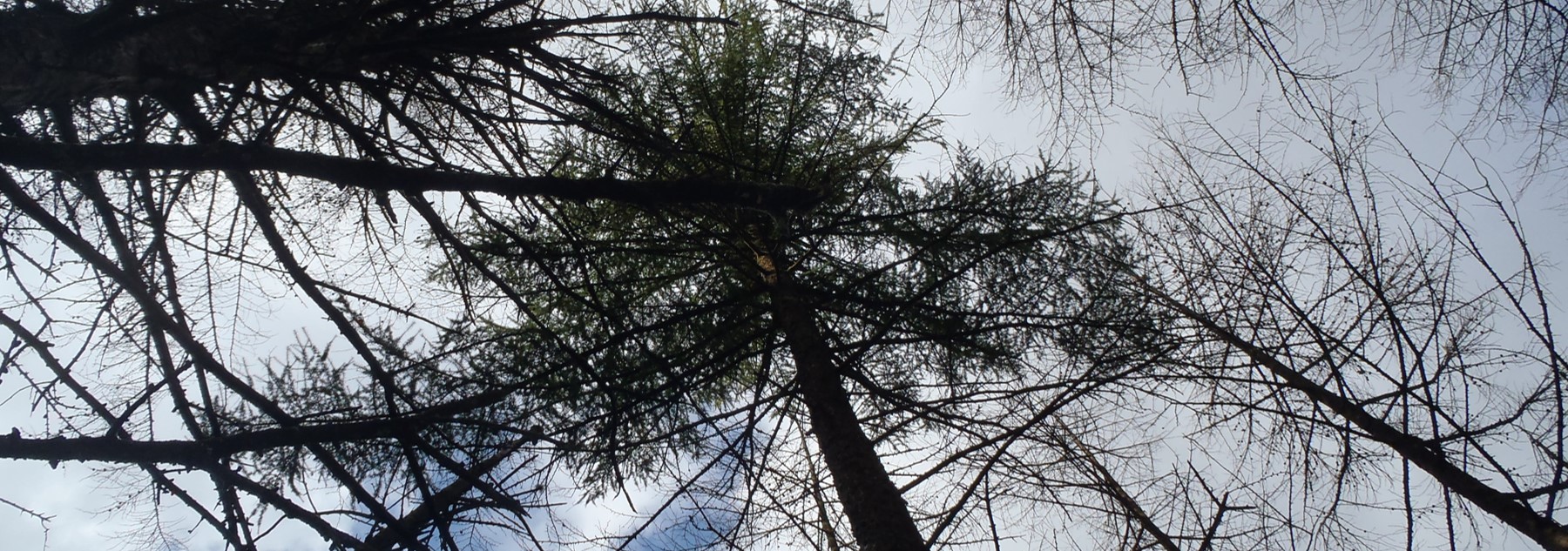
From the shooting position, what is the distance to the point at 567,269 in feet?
14.0

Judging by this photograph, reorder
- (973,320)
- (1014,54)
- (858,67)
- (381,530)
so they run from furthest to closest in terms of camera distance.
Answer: (858,67), (973,320), (1014,54), (381,530)

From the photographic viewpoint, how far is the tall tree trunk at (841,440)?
11.1ft

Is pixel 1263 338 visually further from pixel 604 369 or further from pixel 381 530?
pixel 381 530

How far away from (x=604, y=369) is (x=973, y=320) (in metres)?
2.01

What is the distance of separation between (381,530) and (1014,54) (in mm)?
3114

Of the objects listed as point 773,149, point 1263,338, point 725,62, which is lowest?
point 1263,338

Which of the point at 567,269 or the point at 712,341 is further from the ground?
the point at 567,269

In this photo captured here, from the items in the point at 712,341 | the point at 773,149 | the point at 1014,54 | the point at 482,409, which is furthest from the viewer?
the point at 773,149

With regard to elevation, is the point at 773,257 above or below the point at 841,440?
above

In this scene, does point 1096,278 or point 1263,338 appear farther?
point 1096,278

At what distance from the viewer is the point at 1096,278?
4430 mm

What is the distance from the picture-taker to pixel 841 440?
383 centimetres

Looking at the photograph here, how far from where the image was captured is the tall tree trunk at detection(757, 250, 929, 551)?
3.39 meters

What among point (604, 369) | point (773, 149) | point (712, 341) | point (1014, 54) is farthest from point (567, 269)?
point (1014, 54)
